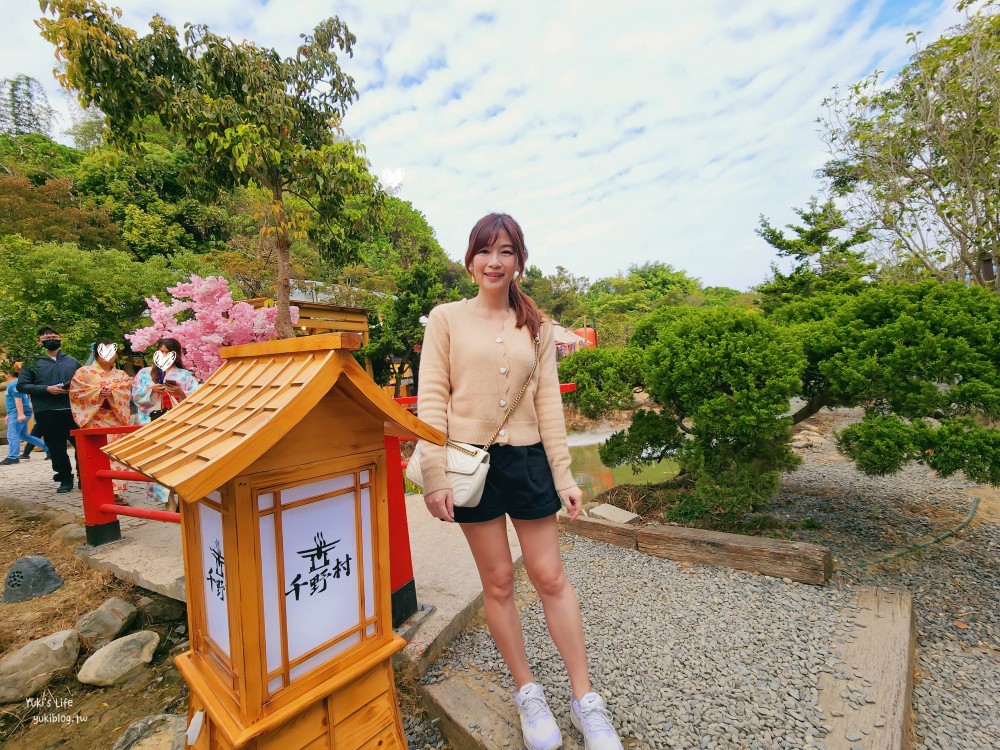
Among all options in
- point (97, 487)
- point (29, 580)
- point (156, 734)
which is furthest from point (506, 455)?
point (29, 580)

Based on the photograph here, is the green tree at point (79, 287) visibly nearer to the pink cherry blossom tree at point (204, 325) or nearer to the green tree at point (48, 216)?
the green tree at point (48, 216)

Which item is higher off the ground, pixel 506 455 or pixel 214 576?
pixel 506 455

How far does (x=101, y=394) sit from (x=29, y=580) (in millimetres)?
1772

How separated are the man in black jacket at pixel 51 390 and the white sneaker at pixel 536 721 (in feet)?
16.3

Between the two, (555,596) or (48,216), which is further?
(48,216)

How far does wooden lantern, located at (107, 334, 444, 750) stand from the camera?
106cm

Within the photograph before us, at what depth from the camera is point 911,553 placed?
312 centimetres

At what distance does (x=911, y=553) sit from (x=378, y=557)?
143 inches

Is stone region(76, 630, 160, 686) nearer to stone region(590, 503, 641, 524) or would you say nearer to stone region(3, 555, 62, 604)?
stone region(3, 555, 62, 604)

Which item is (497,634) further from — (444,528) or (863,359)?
(863,359)

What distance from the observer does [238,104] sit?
13.9 feet

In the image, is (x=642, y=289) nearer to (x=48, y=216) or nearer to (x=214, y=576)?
(x=48, y=216)

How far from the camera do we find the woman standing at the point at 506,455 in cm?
147

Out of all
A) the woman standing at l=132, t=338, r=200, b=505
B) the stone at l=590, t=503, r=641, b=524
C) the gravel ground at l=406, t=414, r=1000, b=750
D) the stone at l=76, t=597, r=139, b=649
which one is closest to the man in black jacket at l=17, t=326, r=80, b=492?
the woman standing at l=132, t=338, r=200, b=505
